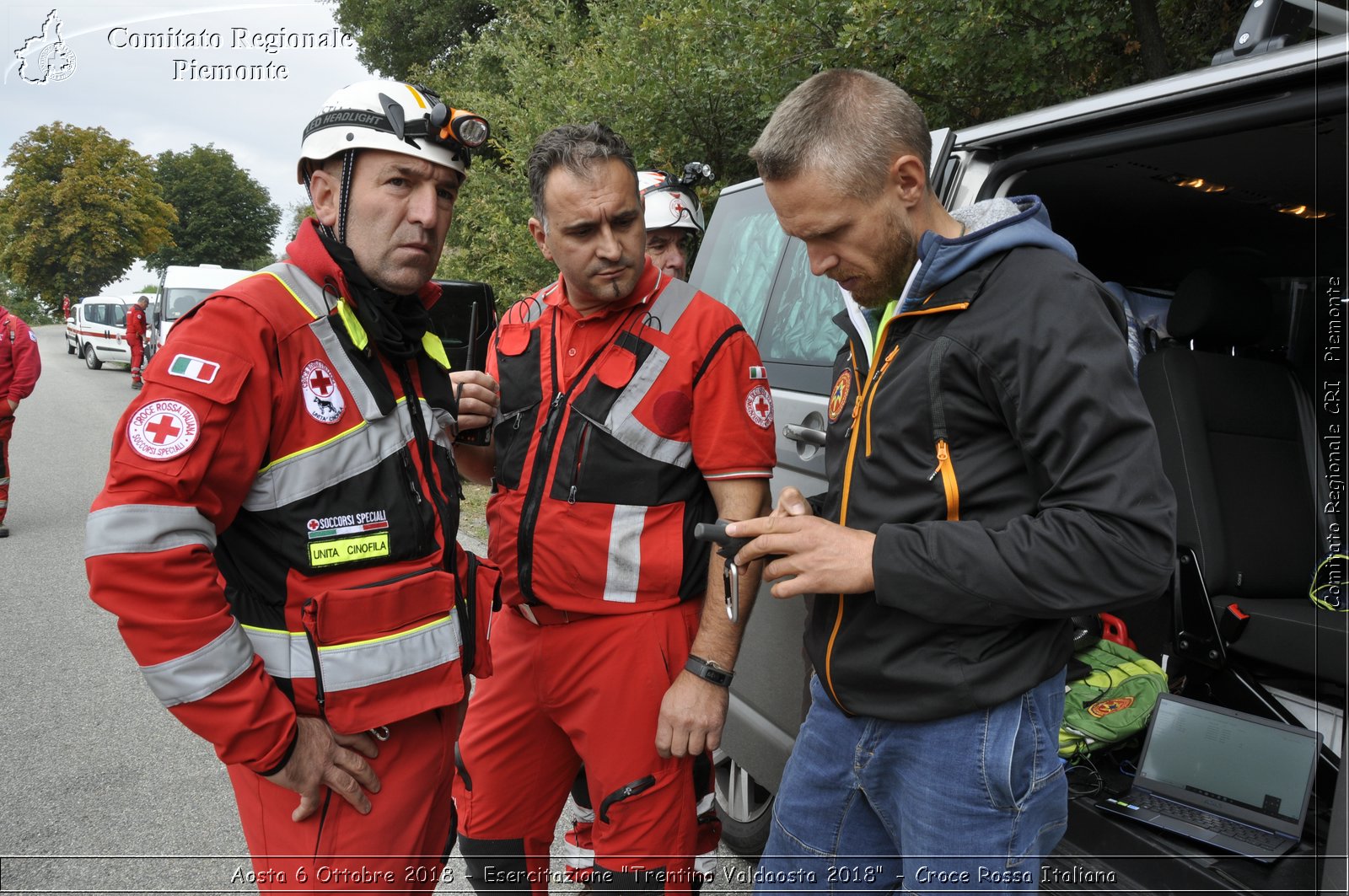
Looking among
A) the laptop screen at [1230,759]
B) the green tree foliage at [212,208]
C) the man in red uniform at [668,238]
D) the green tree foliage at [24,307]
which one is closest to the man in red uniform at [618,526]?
the man in red uniform at [668,238]

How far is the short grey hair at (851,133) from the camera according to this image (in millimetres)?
1527

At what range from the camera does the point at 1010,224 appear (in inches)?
58.6

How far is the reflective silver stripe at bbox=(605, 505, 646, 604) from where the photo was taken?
2143 millimetres

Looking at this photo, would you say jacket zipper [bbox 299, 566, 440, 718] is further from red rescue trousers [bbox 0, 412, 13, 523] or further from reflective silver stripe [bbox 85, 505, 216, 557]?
red rescue trousers [bbox 0, 412, 13, 523]

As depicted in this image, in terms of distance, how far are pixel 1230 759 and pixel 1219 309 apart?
1.74 m

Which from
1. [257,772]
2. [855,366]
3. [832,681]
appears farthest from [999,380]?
[257,772]

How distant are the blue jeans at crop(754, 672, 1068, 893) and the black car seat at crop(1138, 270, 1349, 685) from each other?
173cm

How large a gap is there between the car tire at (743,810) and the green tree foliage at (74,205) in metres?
34.9

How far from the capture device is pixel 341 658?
165cm

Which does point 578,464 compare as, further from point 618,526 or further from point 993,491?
point 993,491

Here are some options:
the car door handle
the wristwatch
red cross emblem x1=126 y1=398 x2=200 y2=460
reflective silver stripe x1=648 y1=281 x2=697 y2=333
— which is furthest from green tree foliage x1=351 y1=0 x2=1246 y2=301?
red cross emblem x1=126 y1=398 x2=200 y2=460

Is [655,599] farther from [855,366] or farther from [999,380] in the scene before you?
[999,380]

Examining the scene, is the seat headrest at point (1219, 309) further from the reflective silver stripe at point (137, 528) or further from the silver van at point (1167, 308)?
the reflective silver stripe at point (137, 528)

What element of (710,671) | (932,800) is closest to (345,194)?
(710,671)
